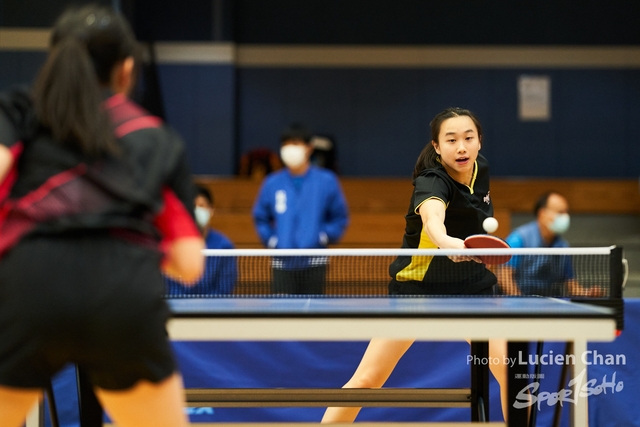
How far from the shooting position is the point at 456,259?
2.76 metres

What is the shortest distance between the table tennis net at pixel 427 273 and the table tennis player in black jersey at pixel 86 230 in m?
1.09

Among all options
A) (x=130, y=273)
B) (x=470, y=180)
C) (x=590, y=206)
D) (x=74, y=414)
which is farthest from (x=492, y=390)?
(x=590, y=206)

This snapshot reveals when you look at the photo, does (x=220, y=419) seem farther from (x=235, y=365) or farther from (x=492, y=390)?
(x=492, y=390)

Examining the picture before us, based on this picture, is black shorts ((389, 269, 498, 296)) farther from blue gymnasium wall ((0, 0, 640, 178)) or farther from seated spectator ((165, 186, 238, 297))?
blue gymnasium wall ((0, 0, 640, 178))

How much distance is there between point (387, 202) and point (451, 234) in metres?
6.09

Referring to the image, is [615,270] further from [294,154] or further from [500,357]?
[294,154]

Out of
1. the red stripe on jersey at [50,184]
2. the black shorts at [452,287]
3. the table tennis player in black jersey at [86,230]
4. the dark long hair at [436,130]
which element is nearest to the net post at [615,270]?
the black shorts at [452,287]

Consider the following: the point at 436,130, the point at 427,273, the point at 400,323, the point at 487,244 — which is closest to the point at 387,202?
the point at 436,130

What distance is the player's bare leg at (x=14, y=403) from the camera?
1521 mm

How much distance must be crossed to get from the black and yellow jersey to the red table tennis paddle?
432mm

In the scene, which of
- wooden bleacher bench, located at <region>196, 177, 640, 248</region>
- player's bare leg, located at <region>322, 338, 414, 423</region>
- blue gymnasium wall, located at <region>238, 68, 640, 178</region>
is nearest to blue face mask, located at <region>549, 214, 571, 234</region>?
wooden bleacher bench, located at <region>196, 177, 640, 248</region>

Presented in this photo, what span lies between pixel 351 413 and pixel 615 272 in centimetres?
129

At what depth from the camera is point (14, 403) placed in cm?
155

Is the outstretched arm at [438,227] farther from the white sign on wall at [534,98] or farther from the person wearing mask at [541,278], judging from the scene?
the white sign on wall at [534,98]
